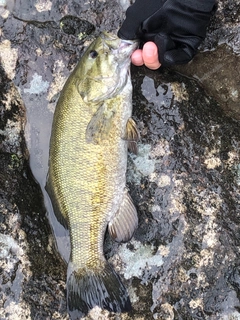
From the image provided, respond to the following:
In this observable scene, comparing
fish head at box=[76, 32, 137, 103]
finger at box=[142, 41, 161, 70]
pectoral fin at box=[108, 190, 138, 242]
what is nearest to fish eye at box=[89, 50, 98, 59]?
fish head at box=[76, 32, 137, 103]

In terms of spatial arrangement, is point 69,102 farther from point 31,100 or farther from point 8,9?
point 8,9

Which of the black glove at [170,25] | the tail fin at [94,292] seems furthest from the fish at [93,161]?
the black glove at [170,25]

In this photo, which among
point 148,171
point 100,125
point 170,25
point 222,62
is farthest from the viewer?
point 222,62

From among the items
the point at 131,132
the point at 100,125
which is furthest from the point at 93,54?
the point at 131,132

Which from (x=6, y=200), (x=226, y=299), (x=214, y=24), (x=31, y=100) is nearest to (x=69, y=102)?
(x=31, y=100)

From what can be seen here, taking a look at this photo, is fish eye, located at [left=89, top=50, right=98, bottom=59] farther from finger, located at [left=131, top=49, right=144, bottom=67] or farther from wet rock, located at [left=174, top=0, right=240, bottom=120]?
wet rock, located at [left=174, top=0, right=240, bottom=120]

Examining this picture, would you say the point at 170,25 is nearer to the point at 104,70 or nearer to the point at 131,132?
the point at 104,70

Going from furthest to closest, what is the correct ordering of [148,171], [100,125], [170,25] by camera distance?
1. [148,171]
2. [170,25]
3. [100,125]
